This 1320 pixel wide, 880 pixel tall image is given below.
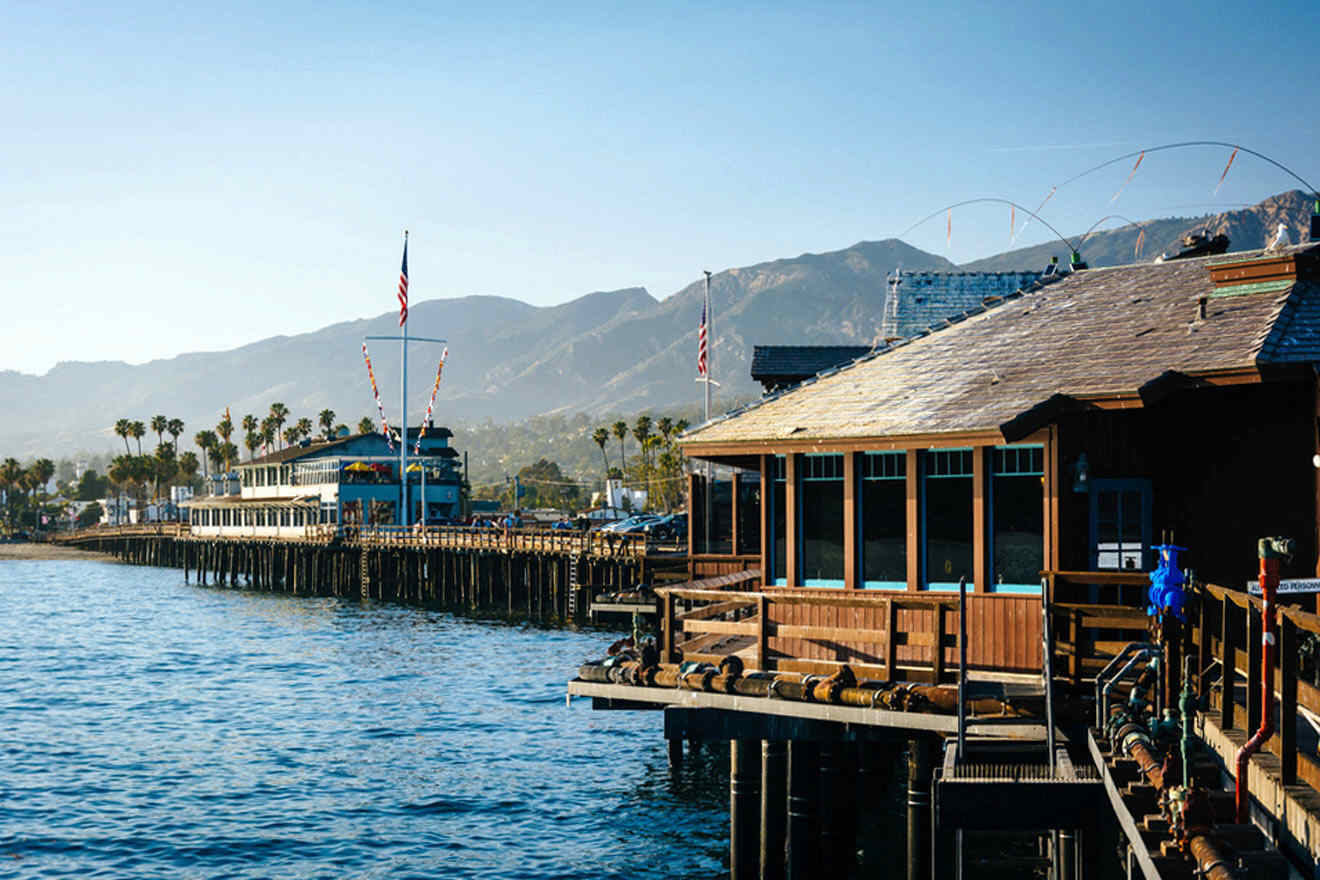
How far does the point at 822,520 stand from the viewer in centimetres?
1884

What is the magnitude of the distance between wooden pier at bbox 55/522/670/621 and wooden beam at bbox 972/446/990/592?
27.7m

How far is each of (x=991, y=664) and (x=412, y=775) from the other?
1501 centimetres

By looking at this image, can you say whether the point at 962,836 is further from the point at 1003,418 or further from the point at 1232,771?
the point at 1003,418

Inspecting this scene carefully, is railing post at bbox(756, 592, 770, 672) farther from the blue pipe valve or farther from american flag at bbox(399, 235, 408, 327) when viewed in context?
american flag at bbox(399, 235, 408, 327)

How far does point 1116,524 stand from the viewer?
55.0 ft

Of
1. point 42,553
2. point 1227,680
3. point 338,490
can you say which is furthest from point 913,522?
point 42,553

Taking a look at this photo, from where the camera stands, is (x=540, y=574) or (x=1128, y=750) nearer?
(x=1128, y=750)

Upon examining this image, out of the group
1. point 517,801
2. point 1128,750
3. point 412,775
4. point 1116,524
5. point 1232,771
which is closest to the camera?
point 1232,771

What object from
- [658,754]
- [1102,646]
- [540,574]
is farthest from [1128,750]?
[540,574]

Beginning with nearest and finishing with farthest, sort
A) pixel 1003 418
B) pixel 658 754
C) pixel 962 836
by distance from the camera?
pixel 962 836 < pixel 1003 418 < pixel 658 754

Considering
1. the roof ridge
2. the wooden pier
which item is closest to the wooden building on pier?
the roof ridge

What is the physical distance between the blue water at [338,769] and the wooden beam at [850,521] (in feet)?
17.7

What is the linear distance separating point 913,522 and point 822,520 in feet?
5.48

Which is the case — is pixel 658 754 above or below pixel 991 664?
below
